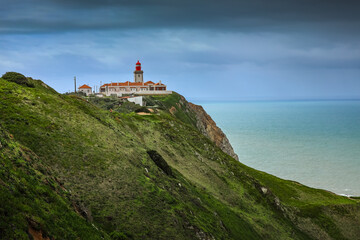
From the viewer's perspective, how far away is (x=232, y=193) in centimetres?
5475

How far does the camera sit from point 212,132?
140 meters

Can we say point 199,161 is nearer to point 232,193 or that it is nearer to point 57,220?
point 232,193

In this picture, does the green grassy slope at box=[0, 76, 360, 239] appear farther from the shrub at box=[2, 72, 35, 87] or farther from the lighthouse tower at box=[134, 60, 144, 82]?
the lighthouse tower at box=[134, 60, 144, 82]

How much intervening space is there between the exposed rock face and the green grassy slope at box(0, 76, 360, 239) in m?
62.4

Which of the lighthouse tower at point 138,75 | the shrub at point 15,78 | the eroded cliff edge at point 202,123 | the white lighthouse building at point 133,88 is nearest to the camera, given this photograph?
the shrub at point 15,78

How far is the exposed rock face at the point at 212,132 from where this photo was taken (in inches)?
5094

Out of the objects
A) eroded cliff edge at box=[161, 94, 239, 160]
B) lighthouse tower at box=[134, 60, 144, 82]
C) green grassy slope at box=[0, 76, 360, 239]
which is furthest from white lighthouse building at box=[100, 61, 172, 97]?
green grassy slope at box=[0, 76, 360, 239]

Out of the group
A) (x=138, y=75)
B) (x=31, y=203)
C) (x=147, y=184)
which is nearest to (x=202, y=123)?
(x=138, y=75)

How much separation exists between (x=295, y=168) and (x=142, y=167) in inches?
4153

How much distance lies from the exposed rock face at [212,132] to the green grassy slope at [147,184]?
6237 centimetres

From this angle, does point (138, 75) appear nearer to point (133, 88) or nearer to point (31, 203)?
point (133, 88)

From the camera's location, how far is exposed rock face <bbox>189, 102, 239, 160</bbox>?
129375 mm

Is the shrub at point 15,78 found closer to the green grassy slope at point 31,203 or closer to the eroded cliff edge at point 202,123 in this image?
the green grassy slope at point 31,203

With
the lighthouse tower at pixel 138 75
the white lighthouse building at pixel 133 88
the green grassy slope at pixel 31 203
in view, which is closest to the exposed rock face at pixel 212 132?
the white lighthouse building at pixel 133 88
